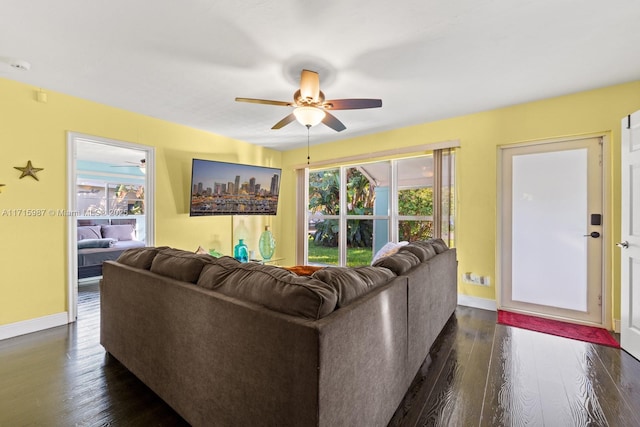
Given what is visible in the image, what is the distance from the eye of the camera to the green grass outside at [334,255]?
5.04 metres

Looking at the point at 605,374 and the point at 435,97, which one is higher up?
the point at 435,97

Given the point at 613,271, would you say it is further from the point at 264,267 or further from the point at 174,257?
the point at 174,257

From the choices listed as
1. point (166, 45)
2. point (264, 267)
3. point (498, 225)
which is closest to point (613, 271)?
point (498, 225)

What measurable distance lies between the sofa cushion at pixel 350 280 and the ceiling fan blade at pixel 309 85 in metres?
1.47

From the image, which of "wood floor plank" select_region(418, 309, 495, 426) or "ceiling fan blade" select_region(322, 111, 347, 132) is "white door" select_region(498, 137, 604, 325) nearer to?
"wood floor plank" select_region(418, 309, 495, 426)

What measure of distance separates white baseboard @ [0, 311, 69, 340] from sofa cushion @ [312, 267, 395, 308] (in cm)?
321

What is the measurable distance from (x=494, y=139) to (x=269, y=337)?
353 cm

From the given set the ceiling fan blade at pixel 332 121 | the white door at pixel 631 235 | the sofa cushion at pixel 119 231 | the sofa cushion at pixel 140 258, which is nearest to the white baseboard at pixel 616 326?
the white door at pixel 631 235

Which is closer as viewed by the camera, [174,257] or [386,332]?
[386,332]

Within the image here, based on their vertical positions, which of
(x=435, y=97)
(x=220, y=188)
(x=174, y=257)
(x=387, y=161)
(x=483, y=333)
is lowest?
(x=483, y=333)

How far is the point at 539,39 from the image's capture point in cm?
209

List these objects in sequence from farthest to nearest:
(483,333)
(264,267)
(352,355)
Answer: (483,333)
(264,267)
(352,355)

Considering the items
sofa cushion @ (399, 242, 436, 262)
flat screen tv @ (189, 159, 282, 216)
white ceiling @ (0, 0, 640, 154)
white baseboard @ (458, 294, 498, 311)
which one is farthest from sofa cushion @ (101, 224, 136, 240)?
white baseboard @ (458, 294, 498, 311)

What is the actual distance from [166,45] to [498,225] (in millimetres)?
3805
